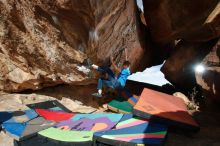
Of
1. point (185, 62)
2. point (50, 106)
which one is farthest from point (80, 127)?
point (185, 62)

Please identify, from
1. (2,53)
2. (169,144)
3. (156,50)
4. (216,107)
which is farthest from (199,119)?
(2,53)

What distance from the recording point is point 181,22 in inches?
412

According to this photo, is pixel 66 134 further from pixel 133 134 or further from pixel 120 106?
pixel 120 106

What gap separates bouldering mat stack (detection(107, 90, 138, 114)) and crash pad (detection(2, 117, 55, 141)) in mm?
2322

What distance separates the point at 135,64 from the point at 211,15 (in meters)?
3.38

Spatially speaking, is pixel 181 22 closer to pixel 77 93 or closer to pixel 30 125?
pixel 77 93

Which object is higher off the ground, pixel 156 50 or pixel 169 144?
pixel 156 50

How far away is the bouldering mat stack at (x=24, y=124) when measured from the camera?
24.3 feet

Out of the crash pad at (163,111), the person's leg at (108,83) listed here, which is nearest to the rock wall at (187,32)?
the crash pad at (163,111)

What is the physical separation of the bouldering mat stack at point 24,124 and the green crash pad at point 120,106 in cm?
233

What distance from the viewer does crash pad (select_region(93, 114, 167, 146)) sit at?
6.82 meters

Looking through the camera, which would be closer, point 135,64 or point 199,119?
point 199,119

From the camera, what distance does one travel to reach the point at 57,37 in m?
8.50

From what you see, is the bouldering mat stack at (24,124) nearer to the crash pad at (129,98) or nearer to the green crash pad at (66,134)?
the green crash pad at (66,134)
